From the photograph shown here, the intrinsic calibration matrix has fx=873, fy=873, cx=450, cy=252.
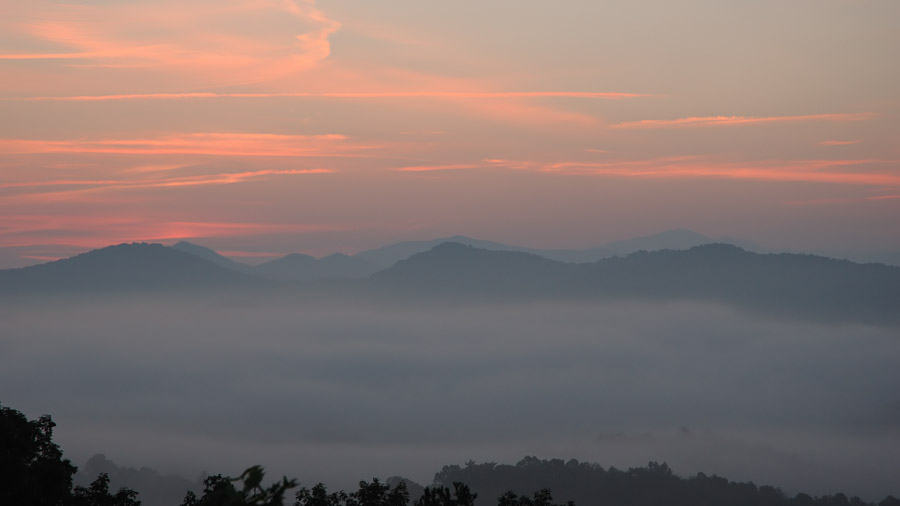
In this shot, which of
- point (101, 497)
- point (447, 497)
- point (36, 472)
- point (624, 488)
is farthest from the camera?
point (624, 488)

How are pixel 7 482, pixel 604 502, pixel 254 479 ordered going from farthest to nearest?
pixel 604 502
pixel 7 482
pixel 254 479

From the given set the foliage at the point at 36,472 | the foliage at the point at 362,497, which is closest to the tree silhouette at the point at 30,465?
the foliage at the point at 36,472

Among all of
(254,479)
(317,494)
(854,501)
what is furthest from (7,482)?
(854,501)

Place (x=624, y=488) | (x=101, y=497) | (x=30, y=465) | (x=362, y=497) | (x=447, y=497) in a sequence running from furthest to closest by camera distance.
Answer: (x=624, y=488) < (x=362, y=497) < (x=101, y=497) < (x=30, y=465) < (x=447, y=497)

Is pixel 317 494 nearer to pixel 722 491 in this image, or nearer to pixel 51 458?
pixel 51 458

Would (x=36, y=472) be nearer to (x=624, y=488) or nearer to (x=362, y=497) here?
(x=362, y=497)

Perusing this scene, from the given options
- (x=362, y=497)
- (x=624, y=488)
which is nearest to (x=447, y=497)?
(x=362, y=497)

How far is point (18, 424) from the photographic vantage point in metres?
36.4

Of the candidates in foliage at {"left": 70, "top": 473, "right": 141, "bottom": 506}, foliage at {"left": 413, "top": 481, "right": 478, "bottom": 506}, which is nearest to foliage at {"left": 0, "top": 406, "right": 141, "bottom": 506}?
foliage at {"left": 70, "top": 473, "right": 141, "bottom": 506}

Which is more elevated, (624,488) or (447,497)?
(624,488)

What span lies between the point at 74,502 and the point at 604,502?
152m

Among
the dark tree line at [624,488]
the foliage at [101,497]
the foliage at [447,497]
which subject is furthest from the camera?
the dark tree line at [624,488]

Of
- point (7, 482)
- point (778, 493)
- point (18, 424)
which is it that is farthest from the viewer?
point (778, 493)

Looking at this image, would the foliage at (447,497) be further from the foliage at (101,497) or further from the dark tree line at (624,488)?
the dark tree line at (624,488)
